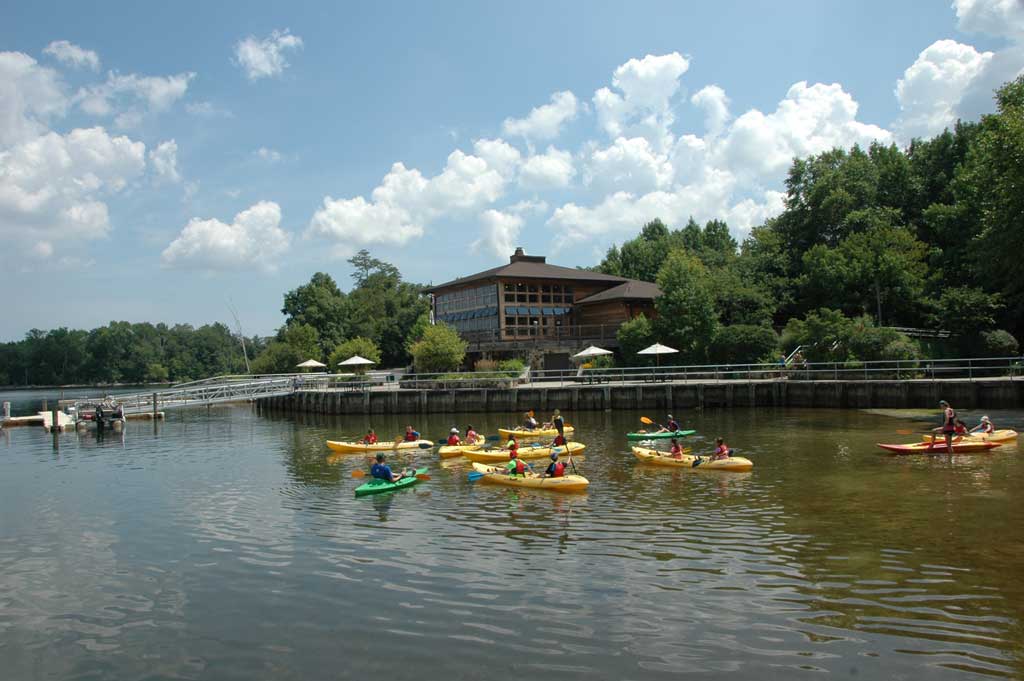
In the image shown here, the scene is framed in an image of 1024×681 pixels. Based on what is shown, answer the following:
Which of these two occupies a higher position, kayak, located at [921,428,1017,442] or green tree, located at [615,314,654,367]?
green tree, located at [615,314,654,367]

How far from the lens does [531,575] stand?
43.9 ft

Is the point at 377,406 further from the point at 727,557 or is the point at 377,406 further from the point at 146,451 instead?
the point at 727,557

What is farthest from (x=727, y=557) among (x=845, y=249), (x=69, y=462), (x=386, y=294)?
(x=386, y=294)

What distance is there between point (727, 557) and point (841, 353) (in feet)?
114

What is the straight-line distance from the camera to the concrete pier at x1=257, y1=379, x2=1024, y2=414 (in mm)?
37656

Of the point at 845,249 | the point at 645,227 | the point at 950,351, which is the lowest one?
the point at 950,351

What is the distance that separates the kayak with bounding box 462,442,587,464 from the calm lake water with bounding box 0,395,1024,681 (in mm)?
2614

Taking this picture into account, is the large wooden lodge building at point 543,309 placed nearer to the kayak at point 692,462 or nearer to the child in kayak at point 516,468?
the kayak at point 692,462

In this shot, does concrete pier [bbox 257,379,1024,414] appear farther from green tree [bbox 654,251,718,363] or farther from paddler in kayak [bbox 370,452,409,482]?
paddler in kayak [bbox 370,452,409,482]

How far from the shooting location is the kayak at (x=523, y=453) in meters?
26.5

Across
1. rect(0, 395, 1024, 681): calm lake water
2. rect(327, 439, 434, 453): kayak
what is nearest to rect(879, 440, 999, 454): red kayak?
rect(0, 395, 1024, 681): calm lake water

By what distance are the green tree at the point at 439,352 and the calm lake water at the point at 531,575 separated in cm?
3024

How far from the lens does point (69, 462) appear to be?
30234 millimetres

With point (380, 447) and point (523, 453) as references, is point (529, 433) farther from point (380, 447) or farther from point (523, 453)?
point (380, 447)
